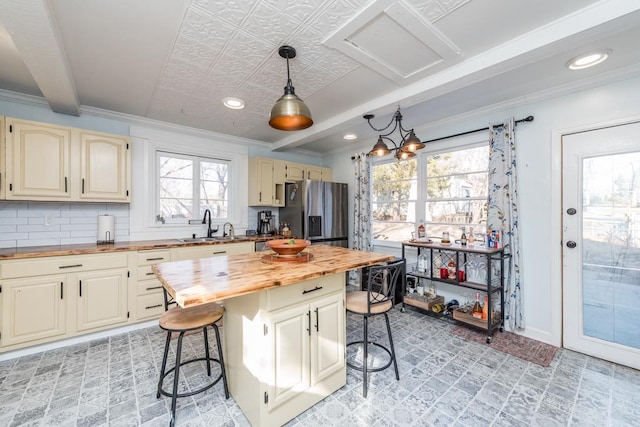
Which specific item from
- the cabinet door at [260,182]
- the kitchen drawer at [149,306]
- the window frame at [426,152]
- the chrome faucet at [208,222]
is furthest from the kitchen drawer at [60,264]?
the window frame at [426,152]

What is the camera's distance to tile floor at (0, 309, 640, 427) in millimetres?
1633

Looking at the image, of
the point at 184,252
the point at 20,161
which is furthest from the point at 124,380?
the point at 20,161

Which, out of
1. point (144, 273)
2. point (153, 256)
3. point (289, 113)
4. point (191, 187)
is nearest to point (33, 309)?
point (144, 273)

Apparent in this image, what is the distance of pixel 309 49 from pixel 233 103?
4.15 feet

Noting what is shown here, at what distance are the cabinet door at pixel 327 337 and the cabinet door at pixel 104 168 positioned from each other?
2.71 metres

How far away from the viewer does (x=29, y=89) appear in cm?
251

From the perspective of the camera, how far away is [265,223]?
4.25m

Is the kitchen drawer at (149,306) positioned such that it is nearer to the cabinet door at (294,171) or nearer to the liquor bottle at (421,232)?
the cabinet door at (294,171)

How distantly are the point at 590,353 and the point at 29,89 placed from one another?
19.0 ft

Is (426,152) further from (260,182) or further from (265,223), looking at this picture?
(265,223)

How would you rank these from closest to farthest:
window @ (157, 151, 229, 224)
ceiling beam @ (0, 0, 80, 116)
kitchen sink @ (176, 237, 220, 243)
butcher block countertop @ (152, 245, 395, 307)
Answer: butcher block countertop @ (152, 245, 395, 307) → ceiling beam @ (0, 0, 80, 116) → kitchen sink @ (176, 237, 220, 243) → window @ (157, 151, 229, 224)

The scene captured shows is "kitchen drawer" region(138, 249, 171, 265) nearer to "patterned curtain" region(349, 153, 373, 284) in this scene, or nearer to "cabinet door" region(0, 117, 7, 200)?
"cabinet door" region(0, 117, 7, 200)

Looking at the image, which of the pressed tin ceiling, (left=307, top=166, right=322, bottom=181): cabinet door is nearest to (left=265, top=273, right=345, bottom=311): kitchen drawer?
the pressed tin ceiling

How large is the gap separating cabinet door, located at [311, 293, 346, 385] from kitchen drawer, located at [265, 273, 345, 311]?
6 cm
